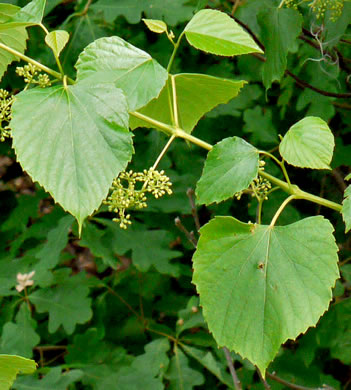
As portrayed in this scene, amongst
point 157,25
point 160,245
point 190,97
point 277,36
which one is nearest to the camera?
point 157,25

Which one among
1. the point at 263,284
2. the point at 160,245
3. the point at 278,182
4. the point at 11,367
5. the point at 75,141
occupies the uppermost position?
the point at 75,141

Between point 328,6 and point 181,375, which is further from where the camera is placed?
point 181,375

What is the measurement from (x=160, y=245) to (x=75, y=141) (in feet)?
5.05

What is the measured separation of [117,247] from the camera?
2.45 meters

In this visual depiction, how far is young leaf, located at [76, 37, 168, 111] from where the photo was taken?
1.15 metres

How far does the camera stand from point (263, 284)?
1.10 meters

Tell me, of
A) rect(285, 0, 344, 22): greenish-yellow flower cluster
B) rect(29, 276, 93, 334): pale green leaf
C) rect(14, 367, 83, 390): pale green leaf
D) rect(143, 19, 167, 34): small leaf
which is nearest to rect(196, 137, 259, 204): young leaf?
rect(143, 19, 167, 34): small leaf

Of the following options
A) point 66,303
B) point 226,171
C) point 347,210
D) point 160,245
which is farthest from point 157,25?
point 66,303

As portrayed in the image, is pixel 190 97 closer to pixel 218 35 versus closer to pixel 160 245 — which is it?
pixel 218 35

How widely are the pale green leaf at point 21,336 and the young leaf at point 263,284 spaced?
4.37ft

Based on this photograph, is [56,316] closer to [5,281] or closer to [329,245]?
[5,281]

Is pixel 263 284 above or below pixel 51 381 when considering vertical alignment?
above

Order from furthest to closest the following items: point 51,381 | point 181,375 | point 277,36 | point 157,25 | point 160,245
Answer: point 160,245, point 181,375, point 51,381, point 277,36, point 157,25

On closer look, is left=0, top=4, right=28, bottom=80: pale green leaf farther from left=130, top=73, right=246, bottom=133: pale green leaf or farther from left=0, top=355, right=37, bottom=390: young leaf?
left=0, top=355, right=37, bottom=390: young leaf
